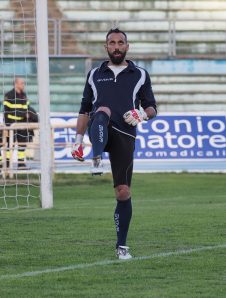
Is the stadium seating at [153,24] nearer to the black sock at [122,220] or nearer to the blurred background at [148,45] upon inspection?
the blurred background at [148,45]

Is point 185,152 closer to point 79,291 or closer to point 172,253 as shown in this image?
point 172,253

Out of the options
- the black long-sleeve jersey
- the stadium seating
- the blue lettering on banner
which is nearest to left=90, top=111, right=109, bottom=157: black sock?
the black long-sleeve jersey

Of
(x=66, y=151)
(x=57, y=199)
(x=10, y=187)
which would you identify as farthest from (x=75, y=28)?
(x=57, y=199)

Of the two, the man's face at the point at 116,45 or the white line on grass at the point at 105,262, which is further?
the man's face at the point at 116,45

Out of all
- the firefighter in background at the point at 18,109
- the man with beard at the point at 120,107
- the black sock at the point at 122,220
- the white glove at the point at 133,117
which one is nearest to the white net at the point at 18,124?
the firefighter in background at the point at 18,109

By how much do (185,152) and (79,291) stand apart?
15.7m

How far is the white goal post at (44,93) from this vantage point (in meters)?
14.3

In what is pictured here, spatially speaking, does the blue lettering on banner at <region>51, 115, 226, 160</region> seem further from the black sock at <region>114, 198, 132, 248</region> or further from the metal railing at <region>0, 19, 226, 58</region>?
the black sock at <region>114, 198, 132, 248</region>

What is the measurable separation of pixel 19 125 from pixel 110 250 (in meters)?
11.0

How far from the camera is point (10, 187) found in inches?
745

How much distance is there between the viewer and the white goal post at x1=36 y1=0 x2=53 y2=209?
14.3 metres

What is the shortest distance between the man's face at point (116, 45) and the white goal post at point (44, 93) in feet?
18.1

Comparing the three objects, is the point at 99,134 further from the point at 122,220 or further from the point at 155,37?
the point at 155,37

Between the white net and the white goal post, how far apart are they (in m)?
0.67
